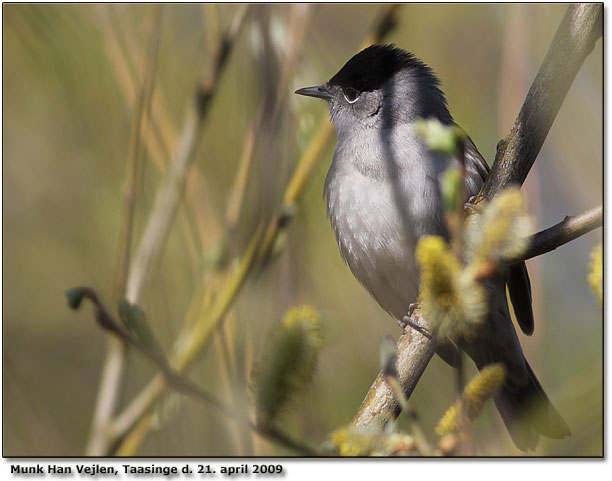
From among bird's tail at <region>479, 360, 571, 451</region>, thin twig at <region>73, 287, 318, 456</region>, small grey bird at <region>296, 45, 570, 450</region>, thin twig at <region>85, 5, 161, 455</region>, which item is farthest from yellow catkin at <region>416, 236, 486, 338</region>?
small grey bird at <region>296, 45, 570, 450</region>

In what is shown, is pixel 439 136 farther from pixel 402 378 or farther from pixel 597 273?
pixel 402 378

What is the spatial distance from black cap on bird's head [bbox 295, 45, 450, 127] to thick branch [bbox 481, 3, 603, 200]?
1.09 meters

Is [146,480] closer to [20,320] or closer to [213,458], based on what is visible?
[213,458]

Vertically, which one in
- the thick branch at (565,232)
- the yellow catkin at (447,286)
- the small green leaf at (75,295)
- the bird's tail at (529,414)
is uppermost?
the yellow catkin at (447,286)

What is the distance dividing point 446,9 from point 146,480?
2.17 m

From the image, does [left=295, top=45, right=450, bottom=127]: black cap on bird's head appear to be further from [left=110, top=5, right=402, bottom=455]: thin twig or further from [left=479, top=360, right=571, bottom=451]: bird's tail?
[left=479, top=360, right=571, bottom=451]: bird's tail

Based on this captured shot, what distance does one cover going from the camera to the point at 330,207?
9.04 ft

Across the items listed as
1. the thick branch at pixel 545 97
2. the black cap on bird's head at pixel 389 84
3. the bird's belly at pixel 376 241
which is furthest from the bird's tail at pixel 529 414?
the black cap on bird's head at pixel 389 84

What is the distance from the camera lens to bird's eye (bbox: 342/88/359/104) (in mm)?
2938

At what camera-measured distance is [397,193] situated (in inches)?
97.7

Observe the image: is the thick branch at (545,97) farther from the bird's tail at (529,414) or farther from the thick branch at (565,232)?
the bird's tail at (529,414)

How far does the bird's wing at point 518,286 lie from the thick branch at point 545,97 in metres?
0.79

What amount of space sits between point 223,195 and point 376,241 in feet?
2.69

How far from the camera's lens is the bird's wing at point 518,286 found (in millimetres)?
2514
